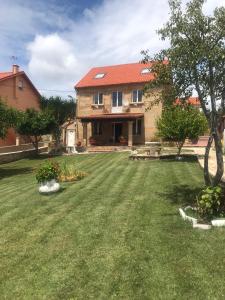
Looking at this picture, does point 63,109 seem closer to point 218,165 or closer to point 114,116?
point 114,116

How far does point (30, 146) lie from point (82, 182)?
2357 centimetres

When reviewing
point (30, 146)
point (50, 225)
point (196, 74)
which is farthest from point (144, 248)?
point (30, 146)

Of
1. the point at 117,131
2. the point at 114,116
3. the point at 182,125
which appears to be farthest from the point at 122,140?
the point at 182,125

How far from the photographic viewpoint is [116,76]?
141 ft

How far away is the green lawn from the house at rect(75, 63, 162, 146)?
2641cm

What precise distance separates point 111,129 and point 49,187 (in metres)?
28.2

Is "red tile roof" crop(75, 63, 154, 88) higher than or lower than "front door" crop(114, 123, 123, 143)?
higher

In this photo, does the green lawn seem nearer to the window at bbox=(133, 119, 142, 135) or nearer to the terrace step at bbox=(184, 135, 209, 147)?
the terrace step at bbox=(184, 135, 209, 147)

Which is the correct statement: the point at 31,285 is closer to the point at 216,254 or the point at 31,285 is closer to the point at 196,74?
the point at 216,254

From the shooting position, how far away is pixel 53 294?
5988 mm

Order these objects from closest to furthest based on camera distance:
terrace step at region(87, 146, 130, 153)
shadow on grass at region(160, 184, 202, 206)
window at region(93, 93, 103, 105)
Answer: shadow on grass at region(160, 184, 202, 206) → terrace step at region(87, 146, 130, 153) → window at region(93, 93, 103, 105)

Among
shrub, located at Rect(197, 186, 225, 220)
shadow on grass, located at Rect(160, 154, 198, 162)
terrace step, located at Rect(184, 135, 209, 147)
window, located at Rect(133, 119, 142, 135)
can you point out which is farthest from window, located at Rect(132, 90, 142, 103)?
shrub, located at Rect(197, 186, 225, 220)

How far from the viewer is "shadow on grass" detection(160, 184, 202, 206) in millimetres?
11766

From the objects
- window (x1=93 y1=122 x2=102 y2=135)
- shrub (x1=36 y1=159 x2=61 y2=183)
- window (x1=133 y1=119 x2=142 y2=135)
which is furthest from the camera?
window (x1=93 y1=122 x2=102 y2=135)
